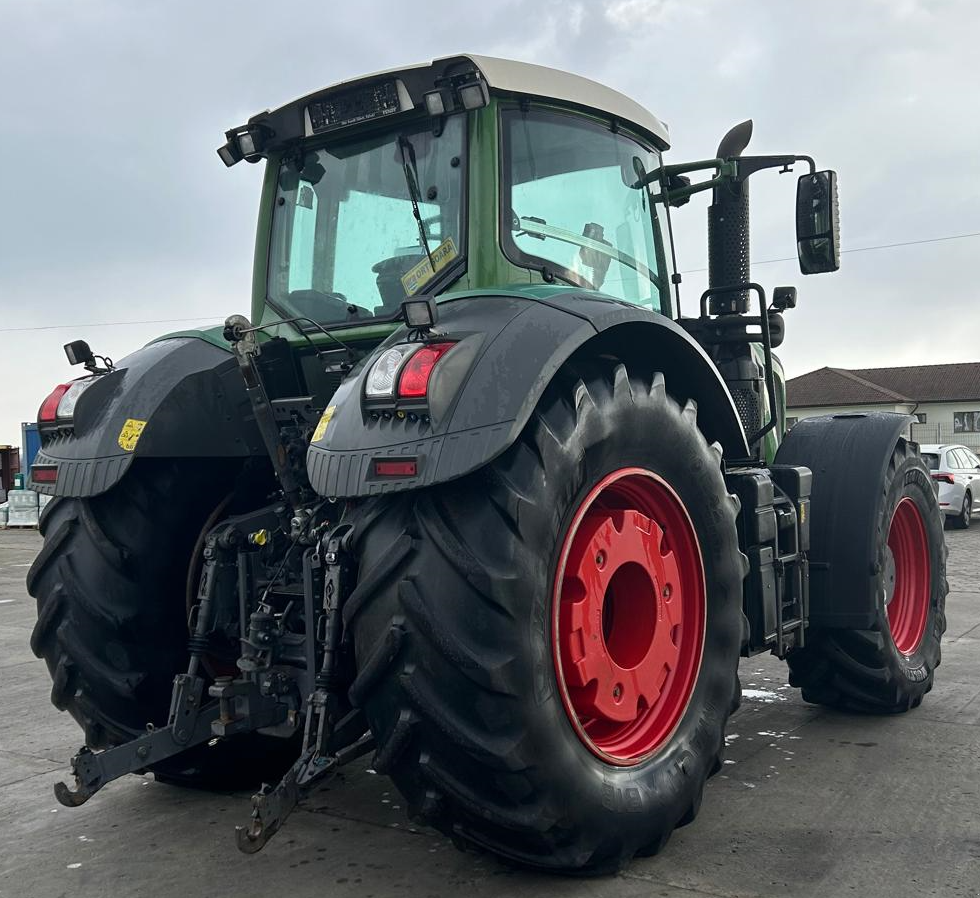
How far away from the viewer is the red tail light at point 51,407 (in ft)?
12.4

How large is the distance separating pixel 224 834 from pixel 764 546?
231 centimetres

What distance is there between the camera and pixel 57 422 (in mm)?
3760

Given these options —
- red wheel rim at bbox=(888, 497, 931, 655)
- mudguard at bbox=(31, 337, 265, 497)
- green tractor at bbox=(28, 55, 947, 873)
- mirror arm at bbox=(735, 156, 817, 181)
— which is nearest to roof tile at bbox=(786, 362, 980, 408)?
red wheel rim at bbox=(888, 497, 931, 655)

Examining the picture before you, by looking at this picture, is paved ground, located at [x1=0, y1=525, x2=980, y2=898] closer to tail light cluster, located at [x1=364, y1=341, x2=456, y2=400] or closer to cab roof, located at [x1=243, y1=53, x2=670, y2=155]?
tail light cluster, located at [x1=364, y1=341, x2=456, y2=400]

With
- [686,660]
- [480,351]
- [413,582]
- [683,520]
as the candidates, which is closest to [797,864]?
[686,660]

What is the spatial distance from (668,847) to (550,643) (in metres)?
0.98

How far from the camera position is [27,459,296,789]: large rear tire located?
3613mm

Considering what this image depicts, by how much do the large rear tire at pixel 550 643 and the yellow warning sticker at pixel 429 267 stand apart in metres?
0.70

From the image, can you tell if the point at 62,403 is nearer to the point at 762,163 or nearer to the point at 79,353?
the point at 79,353

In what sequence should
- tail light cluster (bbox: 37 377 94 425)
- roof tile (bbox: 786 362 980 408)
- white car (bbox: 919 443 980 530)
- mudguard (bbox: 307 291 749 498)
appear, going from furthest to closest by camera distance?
roof tile (bbox: 786 362 980 408)
white car (bbox: 919 443 980 530)
tail light cluster (bbox: 37 377 94 425)
mudguard (bbox: 307 291 749 498)

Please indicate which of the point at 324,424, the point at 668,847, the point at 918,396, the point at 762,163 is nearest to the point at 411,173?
the point at 324,424

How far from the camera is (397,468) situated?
271 cm

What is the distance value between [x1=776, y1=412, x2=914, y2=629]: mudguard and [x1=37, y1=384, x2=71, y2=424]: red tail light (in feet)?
10.8

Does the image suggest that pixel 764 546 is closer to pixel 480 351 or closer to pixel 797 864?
pixel 797 864
